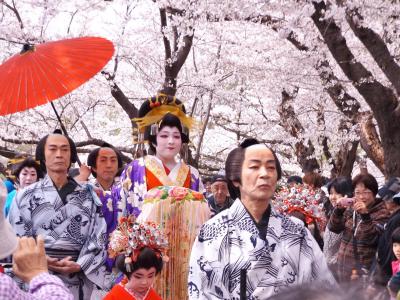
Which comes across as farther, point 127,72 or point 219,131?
point 219,131

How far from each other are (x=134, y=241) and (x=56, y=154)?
100 centimetres

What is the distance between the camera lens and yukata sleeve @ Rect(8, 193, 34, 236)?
193 inches

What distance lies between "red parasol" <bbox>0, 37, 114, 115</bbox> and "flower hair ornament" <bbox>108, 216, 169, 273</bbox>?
42.7 inches

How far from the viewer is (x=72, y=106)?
17969 millimetres

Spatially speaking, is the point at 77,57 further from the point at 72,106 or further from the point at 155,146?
the point at 72,106

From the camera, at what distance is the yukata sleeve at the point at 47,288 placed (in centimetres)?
237

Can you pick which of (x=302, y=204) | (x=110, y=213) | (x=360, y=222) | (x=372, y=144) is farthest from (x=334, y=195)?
(x=372, y=144)

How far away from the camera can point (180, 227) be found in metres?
5.21

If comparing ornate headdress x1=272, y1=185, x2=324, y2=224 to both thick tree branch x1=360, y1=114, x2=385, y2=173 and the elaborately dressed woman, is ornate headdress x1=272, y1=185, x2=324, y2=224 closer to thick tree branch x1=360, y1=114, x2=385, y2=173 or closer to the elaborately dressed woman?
the elaborately dressed woman

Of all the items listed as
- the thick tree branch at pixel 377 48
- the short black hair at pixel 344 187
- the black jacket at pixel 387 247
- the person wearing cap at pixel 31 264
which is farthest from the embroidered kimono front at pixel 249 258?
the thick tree branch at pixel 377 48

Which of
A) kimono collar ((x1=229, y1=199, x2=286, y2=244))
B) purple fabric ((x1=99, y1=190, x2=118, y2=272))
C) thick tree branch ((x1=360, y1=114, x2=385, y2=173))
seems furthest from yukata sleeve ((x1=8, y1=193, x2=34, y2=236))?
thick tree branch ((x1=360, y1=114, x2=385, y2=173))

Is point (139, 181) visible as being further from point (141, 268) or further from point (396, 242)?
point (396, 242)

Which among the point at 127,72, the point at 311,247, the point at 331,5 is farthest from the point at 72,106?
the point at 311,247

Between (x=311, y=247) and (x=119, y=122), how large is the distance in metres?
18.4
